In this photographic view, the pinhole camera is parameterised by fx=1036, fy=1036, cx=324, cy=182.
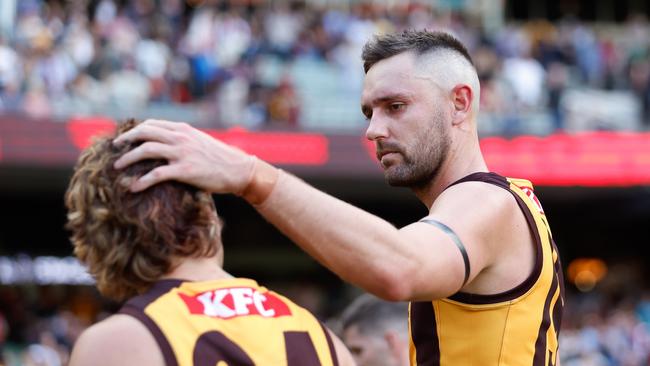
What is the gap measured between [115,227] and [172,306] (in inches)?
10.5

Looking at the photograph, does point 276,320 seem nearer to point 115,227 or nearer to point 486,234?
point 115,227

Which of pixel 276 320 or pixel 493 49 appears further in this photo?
pixel 493 49

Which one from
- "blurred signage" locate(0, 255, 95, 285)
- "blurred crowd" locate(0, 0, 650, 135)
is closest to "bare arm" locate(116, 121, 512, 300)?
"blurred crowd" locate(0, 0, 650, 135)

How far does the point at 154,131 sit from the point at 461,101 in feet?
4.14

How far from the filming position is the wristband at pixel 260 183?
105 inches

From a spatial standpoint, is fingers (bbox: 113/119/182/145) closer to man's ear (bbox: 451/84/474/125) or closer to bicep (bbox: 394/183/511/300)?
bicep (bbox: 394/183/511/300)

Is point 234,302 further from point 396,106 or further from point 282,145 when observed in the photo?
point 282,145

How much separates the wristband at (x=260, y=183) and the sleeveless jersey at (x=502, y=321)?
2.71 ft

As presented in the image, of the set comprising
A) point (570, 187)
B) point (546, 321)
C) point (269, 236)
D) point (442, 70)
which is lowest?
point (269, 236)

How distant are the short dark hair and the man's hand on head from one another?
100cm

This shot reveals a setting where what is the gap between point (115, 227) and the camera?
272cm

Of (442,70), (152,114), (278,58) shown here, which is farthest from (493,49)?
(442,70)

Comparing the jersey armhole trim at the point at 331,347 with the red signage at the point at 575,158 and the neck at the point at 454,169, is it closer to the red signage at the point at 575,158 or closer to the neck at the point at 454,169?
the neck at the point at 454,169

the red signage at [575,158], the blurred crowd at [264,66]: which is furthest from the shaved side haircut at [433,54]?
the red signage at [575,158]
